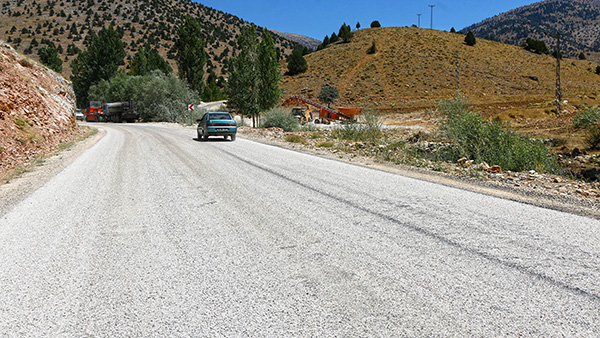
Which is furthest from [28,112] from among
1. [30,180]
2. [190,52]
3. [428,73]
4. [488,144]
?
[428,73]

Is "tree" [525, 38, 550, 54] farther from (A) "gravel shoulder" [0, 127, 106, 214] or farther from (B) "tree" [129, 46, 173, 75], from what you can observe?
(A) "gravel shoulder" [0, 127, 106, 214]

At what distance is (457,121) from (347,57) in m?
79.1

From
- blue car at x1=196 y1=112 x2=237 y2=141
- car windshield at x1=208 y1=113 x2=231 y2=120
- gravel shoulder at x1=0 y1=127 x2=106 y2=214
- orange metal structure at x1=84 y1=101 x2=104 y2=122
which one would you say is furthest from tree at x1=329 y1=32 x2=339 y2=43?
gravel shoulder at x1=0 y1=127 x2=106 y2=214

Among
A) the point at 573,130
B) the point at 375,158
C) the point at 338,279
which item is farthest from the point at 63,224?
the point at 573,130

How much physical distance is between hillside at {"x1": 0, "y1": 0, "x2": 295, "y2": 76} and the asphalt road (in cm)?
10668

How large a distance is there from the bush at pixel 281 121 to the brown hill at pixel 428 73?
25349mm

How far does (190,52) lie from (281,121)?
91.5 ft

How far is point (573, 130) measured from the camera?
950 inches

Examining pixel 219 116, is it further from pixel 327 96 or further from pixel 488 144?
pixel 327 96

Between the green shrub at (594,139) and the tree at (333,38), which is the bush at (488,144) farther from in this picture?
the tree at (333,38)

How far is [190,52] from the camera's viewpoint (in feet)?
179

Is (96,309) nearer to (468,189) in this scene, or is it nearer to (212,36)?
(468,189)

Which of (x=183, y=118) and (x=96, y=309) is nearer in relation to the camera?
(x=96, y=309)

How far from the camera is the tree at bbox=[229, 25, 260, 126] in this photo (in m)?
36.8
